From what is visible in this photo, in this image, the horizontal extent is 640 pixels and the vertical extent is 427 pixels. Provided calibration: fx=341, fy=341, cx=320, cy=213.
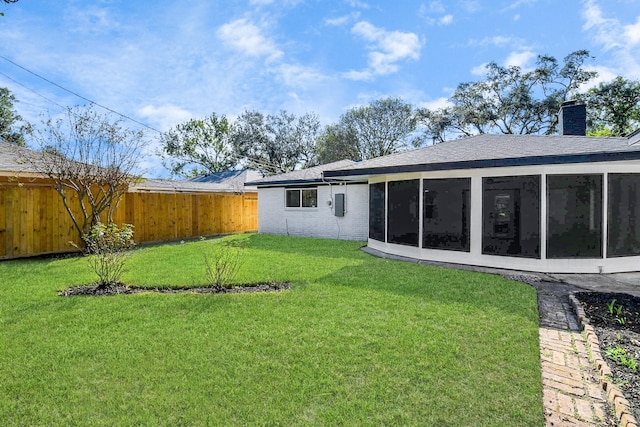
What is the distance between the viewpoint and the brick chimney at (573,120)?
10820mm

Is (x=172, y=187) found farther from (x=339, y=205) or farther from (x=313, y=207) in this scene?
(x=339, y=205)

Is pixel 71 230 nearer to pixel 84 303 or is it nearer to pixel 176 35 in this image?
pixel 84 303

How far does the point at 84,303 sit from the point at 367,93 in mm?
28162

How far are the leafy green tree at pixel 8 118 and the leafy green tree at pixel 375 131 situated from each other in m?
21.3

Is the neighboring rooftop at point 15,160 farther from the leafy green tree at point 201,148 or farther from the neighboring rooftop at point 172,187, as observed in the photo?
the leafy green tree at point 201,148

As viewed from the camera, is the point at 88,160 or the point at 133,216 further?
the point at 133,216

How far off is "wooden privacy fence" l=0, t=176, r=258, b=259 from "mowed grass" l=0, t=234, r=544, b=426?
146 inches

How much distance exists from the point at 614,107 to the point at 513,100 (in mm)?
6082

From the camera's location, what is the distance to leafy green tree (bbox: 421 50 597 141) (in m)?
24.2

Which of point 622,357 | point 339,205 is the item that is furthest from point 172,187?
point 622,357

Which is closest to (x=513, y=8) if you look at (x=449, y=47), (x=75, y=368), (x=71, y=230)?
(x=449, y=47)

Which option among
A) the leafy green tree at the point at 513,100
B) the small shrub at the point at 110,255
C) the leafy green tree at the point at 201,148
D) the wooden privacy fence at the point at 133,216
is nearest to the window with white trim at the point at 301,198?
the wooden privacy fence at the point at 133,216

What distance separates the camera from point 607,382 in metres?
2.82

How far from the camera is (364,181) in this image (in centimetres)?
1216
